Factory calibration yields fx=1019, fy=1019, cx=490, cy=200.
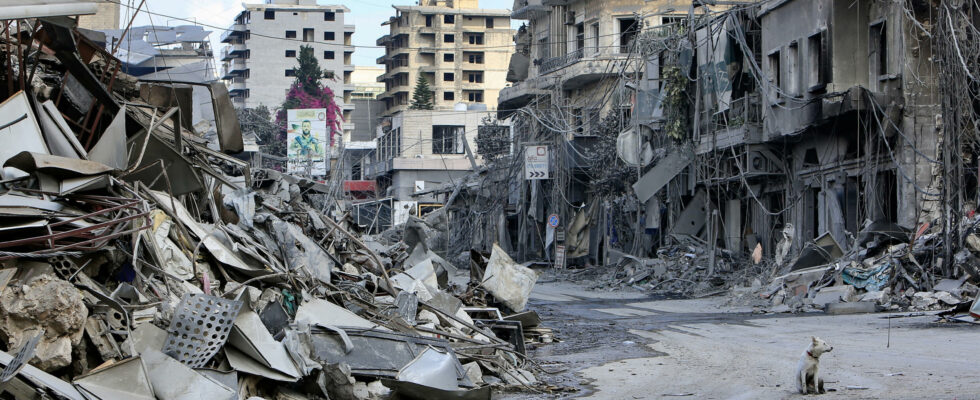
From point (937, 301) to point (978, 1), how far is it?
7.36 metres

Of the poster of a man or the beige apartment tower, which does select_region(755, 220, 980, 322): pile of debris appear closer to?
the poster of a man

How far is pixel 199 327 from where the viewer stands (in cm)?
870

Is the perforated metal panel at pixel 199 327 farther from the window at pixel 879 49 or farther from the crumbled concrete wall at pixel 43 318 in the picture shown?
the window at pixel 879 49

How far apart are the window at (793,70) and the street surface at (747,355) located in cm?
933

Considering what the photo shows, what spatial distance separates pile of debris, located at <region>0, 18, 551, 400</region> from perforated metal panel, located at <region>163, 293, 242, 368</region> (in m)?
0.01

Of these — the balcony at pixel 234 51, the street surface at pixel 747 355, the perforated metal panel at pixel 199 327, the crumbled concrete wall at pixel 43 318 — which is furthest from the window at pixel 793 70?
the balcony at pixel 234 51

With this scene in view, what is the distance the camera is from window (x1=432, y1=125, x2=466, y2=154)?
252ft

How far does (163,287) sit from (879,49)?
20.3 metres

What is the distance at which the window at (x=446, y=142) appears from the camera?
7688cm

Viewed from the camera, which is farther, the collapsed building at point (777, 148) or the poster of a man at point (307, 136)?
the poster of a man at point (307, 136)

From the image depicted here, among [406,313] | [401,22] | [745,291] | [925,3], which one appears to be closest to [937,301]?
[745,291]

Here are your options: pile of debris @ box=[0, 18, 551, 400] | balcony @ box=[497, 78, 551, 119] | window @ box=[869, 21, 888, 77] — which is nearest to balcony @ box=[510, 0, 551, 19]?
balcony @ box=[497, 78, 551, 119]

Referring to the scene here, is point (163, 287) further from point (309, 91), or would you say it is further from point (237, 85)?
point (237, 85)

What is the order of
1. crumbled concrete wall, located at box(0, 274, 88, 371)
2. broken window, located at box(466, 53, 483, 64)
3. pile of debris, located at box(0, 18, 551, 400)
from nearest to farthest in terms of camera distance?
crumbled concrete wall, located at box(0, 274, 88, 371)
pile of debris, located at box(0, 18, 551, 400)
broken window, located at box(466, 53, 483, 64)
